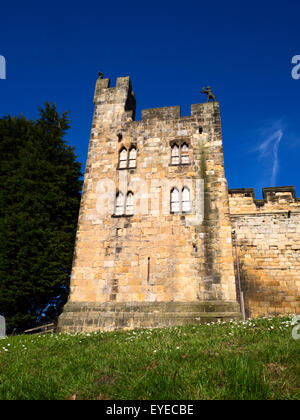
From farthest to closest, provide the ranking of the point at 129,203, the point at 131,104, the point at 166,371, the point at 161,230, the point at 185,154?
the point at 131,104, the point at 185,154, the point at 129,203, the point at 161,230, the point at 166,371

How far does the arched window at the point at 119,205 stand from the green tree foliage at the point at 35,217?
353 centimetres

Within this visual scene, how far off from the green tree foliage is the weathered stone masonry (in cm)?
223

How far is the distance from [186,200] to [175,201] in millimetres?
489

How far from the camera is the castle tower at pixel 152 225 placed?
11.6 metres

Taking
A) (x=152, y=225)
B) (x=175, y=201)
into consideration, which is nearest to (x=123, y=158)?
(x=175, y=201)

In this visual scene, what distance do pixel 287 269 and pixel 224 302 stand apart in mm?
4201

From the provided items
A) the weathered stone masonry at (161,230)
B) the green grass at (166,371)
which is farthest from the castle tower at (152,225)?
the green grass at (166,371)

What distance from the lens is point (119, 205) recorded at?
13.8 meters

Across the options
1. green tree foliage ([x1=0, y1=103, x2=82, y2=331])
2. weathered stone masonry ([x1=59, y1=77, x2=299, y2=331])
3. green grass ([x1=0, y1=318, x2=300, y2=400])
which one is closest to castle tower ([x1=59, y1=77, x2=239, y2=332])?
weathered stone masonry ([x1=59, y1=77, x2=299, y2=331])

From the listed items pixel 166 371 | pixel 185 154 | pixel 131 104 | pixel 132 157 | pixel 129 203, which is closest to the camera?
pixel 166 371

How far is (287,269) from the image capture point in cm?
1350

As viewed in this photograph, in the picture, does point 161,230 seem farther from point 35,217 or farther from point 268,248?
point 35,217

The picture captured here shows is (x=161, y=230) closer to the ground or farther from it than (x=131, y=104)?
closer to the ground

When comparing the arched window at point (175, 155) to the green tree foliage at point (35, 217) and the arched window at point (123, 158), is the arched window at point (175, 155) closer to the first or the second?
the arched window at point (123, 158)
